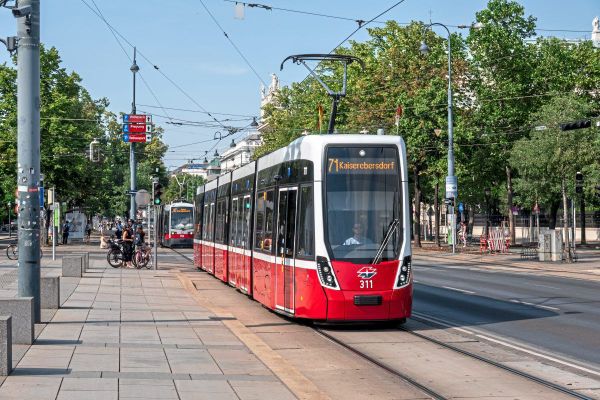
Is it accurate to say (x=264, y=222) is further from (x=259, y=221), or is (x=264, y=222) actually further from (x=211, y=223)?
(x=211, y=223)

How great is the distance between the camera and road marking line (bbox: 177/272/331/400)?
9.91 meters

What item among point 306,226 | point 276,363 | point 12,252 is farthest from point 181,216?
point 276,363

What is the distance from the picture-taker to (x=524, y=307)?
2092cm

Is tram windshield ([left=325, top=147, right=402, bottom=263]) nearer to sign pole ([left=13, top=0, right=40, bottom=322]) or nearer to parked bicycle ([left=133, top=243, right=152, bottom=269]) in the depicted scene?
sign pole ([left=13, top=0, right=40, bottom=322])

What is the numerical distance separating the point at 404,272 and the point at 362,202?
136 centimetres

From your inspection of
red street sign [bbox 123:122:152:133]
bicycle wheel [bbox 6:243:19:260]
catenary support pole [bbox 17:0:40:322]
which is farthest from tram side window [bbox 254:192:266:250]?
red street sign [bbox 123:122:152:133]

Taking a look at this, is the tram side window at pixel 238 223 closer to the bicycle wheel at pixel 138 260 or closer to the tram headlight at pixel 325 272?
the tram headlight at pixel 325 272

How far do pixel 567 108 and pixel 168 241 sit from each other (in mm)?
27526

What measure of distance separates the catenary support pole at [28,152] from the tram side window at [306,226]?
14.2 ft

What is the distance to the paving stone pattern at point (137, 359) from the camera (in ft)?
31.7

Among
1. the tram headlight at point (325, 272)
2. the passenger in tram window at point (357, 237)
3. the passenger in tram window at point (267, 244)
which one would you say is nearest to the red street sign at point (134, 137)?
the passenger in tram window at point (267, 244)

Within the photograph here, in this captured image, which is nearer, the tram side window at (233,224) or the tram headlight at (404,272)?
the tram headlight at (404,272)

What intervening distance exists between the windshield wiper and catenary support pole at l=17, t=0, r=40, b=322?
549cm

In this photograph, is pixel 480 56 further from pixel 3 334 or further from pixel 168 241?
pixel 3 334
